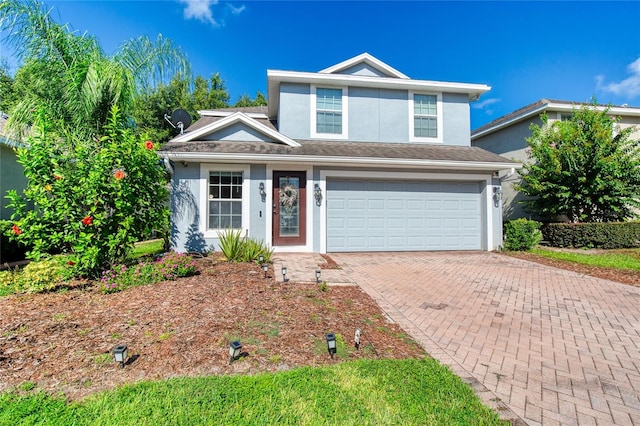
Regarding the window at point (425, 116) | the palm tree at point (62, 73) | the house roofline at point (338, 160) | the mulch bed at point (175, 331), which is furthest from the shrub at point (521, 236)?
the palm tree at point (62, 73)

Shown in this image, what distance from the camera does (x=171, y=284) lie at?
5270mm

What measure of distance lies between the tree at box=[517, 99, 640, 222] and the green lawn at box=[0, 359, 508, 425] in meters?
12.0

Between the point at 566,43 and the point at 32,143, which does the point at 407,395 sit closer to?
the point at 32,143

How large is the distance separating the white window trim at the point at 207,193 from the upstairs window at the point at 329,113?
10.7 ft

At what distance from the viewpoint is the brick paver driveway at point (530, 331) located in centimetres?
247

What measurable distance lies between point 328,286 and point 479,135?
1512 centimetres

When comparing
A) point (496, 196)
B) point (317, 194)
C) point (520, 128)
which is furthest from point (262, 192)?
point (520, 128)

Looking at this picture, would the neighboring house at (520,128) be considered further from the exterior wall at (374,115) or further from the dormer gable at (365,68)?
the dormer gable at (365,68)

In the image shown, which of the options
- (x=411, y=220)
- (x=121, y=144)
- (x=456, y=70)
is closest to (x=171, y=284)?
(x=121, y=144)

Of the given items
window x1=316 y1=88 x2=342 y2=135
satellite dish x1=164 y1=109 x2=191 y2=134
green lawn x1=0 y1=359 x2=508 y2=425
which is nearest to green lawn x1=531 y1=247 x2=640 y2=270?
window x1=316 y1=88 x2=342 y2=135

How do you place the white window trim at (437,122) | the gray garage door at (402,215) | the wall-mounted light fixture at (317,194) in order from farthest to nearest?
Result: the white window trim at (437,122) < the gray garage door at (402,215) < the wall-mounted light fixture at (317,194)

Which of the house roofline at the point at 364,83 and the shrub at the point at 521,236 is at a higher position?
the house roofline at the point at 364,83

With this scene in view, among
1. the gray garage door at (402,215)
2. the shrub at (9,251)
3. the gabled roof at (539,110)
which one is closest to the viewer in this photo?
the shrub at (9,251)

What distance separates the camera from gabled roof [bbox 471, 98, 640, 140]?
12922mm
